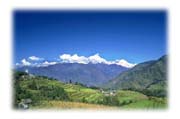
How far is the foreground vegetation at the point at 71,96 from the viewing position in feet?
12.9

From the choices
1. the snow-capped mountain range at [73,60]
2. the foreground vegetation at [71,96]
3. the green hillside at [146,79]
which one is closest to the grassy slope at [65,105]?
the foreground vegetation at [71,96]

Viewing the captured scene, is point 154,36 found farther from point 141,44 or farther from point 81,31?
point 81,31

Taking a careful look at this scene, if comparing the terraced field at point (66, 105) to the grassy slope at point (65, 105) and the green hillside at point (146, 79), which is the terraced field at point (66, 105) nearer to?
the grassy slope at point (65, 105)

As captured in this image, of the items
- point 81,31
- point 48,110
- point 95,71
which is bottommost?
point 48,110

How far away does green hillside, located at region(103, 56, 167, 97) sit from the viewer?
391 cm

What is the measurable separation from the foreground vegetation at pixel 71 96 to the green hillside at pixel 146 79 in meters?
0.04

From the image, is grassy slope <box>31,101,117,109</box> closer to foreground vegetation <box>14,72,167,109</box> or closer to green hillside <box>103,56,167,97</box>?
foreground vegetation <box>14,72,167,109</box>

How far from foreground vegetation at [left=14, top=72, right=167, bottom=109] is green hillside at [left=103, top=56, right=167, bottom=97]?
38 mm

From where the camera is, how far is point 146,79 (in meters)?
4.02

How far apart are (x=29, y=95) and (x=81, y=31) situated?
22.4 inches

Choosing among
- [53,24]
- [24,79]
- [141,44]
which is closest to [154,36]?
[141,44]

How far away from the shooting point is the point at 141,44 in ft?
13.0

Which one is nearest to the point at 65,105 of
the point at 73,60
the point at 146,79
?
the point at 73,60
